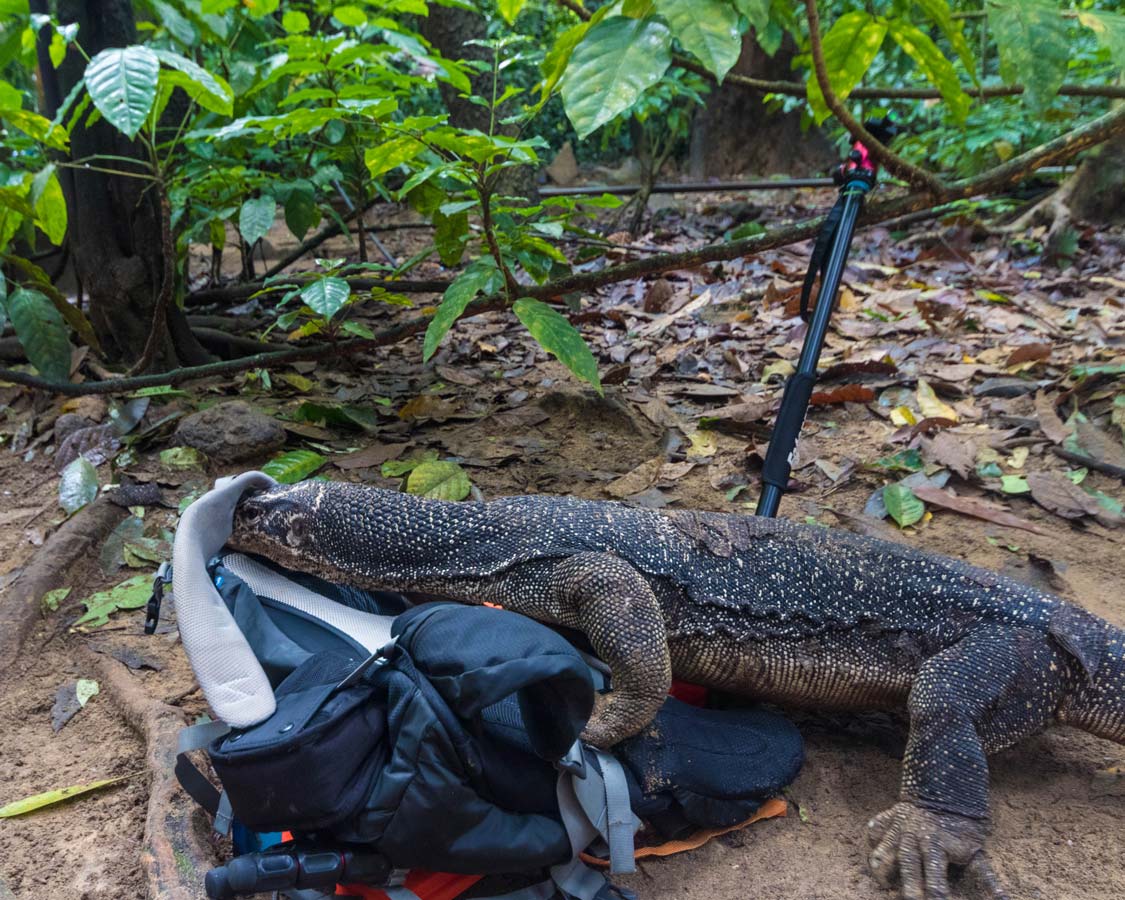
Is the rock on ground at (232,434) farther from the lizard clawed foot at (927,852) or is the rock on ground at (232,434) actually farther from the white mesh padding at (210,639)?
the lizard clawed foot at (927,852)

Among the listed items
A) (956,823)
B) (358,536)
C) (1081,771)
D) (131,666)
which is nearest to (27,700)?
(131,666)

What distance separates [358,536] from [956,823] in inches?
73.9

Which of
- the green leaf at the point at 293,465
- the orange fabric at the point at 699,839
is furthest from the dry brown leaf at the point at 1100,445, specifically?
the green leaf at the point at 293,465

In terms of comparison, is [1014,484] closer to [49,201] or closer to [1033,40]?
[1033,40]

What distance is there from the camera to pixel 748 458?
152 inches

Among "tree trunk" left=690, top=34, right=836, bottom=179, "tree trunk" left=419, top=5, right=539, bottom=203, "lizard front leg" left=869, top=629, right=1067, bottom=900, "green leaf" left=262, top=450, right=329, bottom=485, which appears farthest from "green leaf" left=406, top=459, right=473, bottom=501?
"tree trunk" left=690, top=34, right=836, bottom=179

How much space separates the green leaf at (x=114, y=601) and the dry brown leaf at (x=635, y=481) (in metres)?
1.92

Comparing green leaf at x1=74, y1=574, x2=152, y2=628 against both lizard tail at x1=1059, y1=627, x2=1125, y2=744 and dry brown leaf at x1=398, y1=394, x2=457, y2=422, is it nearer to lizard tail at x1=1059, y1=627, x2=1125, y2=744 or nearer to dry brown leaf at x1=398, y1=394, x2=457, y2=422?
dry brown leaf at x1=398, y1=394, x2=457, y2=422

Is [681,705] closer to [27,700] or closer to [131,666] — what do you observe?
[131,666]

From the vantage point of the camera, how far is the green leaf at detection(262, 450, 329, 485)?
356 cm

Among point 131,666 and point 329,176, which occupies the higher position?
point 329,176

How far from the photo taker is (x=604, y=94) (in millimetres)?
1561

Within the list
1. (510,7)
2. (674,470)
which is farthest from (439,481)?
(510,7)

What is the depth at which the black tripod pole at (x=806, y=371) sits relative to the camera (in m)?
2.93
